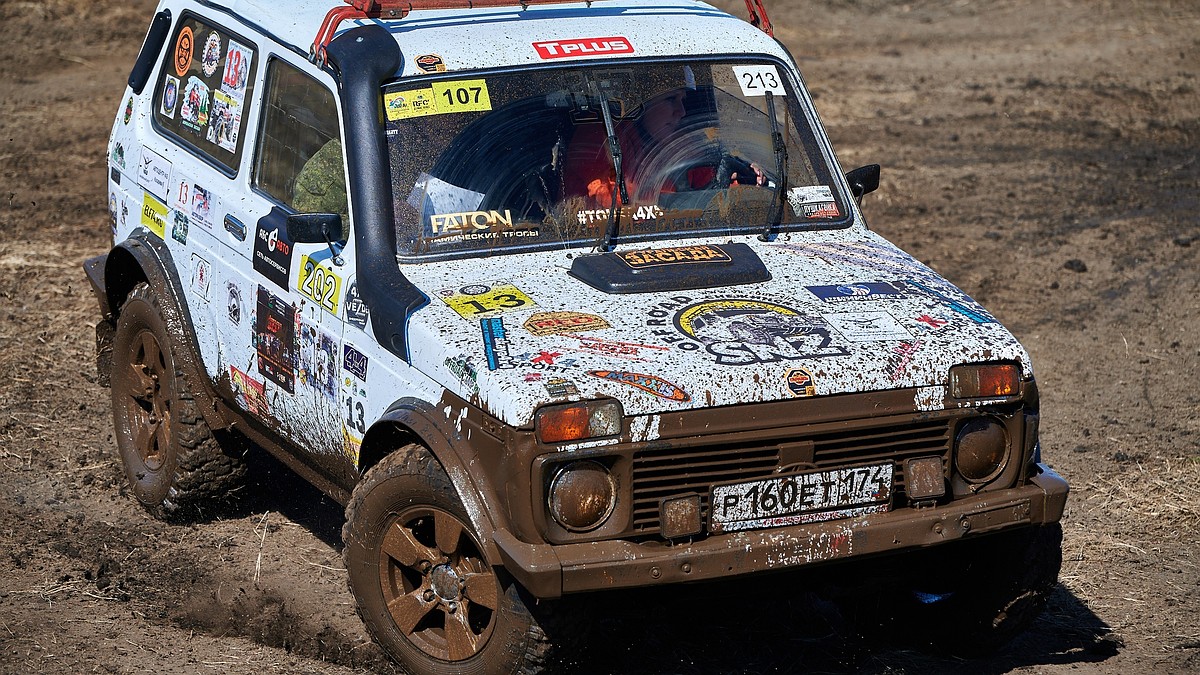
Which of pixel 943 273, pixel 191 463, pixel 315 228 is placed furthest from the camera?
pixel 943 273

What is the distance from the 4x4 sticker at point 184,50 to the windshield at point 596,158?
4.69 ft

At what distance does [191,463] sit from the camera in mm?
6082

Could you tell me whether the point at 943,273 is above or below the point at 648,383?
below

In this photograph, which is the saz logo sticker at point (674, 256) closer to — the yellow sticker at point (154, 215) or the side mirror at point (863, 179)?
the side mirror at point (863, 179)

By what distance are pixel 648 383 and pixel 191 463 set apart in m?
2.57

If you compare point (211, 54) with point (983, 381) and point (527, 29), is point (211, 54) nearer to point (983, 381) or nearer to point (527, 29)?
point (527, 29)

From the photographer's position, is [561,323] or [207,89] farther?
[207,89]

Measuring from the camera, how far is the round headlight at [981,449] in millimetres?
4535

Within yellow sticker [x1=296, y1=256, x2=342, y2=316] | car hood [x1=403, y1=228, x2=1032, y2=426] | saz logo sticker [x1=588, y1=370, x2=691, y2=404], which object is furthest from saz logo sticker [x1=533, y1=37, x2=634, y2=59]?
saz logo sticker [x1=588, y1=370, x2=691, y2=404]

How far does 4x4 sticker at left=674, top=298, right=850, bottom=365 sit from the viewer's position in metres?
4.42

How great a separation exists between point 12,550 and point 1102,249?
6.98m

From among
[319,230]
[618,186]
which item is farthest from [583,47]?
[319,230]

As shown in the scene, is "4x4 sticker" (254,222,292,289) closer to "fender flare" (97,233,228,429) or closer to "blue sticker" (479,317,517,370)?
"fender flare" (97,233,228,429)

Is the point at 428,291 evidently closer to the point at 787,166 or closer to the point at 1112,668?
the point at 787,166
